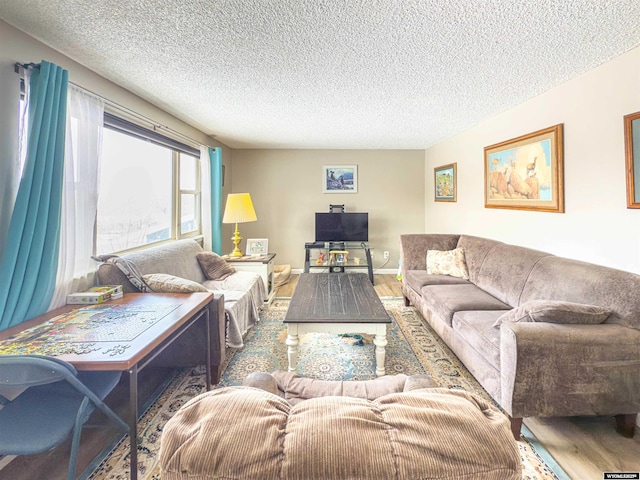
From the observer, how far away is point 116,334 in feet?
4.64

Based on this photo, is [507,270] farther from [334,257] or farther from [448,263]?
[334,257]

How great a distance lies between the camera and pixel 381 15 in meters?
1.56

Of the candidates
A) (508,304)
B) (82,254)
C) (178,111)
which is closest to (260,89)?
(178,111)

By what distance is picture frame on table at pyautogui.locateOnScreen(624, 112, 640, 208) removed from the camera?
70.9 inches

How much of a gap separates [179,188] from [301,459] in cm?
377

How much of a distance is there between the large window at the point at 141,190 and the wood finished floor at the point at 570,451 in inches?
56.3

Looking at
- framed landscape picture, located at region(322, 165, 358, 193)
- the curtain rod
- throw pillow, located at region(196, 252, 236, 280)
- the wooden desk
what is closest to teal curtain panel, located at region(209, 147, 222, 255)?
the curtain rod

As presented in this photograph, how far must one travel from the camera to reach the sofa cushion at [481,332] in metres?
1.80

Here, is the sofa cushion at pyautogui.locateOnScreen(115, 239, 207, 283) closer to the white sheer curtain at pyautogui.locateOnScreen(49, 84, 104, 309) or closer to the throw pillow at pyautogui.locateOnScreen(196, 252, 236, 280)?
the throw pillow at pyautogui.locateOnScreen(196, 252, 236, 280)

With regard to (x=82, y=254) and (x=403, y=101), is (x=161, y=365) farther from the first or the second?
(x=403, y=101)

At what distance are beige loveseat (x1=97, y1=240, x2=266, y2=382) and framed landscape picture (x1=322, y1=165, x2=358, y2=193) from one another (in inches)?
101

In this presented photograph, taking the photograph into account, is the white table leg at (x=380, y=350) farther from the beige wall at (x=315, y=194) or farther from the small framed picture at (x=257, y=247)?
the beige wall at (x=315, y=194)

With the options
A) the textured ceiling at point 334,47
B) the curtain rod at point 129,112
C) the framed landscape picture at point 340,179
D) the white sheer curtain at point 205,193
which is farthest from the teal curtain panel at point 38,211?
the framed landscape picture at point 340,179

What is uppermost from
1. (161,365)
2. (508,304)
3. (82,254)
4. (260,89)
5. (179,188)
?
(260,89)
